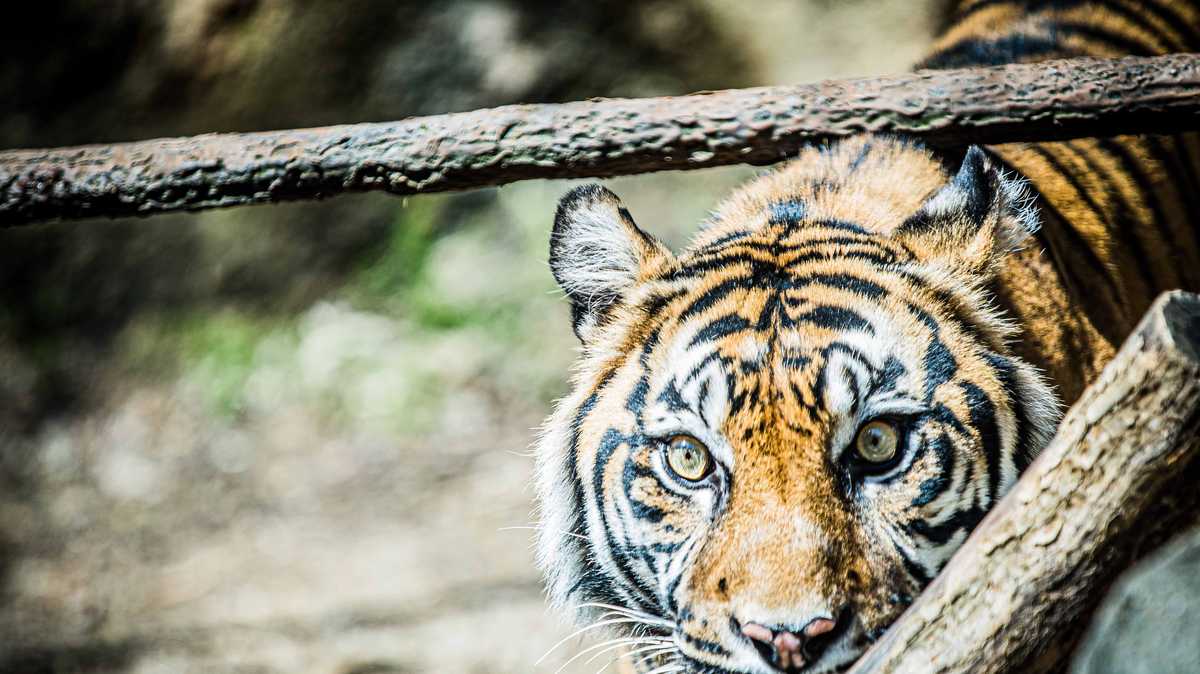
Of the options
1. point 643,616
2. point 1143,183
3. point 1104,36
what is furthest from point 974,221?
point 1104,36

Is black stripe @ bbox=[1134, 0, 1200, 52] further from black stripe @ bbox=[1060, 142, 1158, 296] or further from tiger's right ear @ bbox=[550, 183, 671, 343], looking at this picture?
tiger's right ear @ bbox=[550, 183, 671, 343]

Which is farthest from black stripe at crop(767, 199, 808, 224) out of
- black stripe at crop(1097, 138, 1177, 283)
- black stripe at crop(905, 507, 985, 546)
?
black stripe at crop(1097, 138, 1177, 283)

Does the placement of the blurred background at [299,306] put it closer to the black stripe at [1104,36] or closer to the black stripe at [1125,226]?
the black stripe at [1104,36]

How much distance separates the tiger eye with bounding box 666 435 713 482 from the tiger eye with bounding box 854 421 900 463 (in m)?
0.26

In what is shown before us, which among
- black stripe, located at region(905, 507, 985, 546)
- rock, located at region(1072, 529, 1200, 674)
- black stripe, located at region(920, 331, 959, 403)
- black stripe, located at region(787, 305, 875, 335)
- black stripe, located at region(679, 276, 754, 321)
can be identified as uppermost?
black stripe, located at region(679, 276, 754, 321)

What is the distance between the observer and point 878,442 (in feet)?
5.71

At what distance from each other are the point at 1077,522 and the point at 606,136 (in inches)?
38.2

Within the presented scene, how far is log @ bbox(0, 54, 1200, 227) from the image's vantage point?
1.68 metres

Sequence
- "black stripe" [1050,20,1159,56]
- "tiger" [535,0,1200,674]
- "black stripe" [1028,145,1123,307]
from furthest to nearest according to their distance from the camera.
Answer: "black stripe" [1050,20,1159,56] → "black stripe" [1028,145,1123,307] → "tiger" [535,0,1200,674]

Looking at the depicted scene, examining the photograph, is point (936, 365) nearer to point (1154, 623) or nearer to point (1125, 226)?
point (1154, 623)

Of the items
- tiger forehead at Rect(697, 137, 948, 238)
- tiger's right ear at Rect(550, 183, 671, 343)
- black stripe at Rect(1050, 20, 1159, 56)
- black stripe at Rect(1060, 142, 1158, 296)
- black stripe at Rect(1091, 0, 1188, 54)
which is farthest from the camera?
black stripe at Rect(1091, 0, 1188, 54)

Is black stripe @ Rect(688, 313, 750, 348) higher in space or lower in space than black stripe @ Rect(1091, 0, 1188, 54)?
lower

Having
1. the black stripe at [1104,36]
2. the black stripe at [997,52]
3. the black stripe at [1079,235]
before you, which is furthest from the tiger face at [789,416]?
the black stripe at [1104,36]

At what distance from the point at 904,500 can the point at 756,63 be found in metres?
3.52
